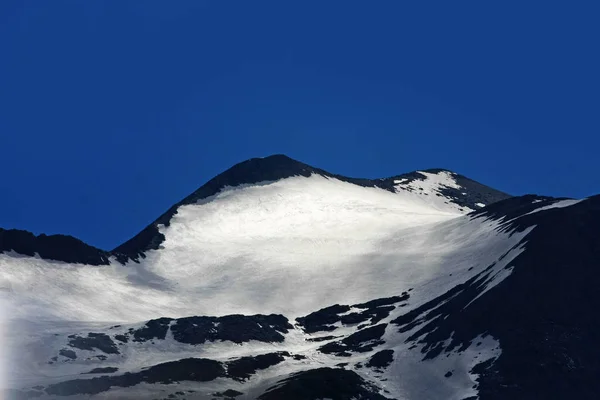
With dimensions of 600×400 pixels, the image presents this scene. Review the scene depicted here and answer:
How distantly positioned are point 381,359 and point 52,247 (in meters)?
66.9

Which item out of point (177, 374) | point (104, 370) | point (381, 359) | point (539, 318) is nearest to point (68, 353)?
point (104, 370)

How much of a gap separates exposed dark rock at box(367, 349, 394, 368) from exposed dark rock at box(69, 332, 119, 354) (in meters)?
32.1

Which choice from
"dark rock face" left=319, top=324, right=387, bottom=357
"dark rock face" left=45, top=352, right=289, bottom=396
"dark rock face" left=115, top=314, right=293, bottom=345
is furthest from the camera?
"dark rock face" left=115, top=314, right=293, bottom=345

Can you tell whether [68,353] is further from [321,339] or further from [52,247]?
[52,247]

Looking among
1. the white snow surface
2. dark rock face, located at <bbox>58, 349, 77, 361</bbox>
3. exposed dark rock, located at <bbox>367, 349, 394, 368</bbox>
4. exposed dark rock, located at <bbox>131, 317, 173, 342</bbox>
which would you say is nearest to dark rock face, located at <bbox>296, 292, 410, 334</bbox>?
the white snow surface

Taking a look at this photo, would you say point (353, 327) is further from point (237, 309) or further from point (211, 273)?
point (211, 273)

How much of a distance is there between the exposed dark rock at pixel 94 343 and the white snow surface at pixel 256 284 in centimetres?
203

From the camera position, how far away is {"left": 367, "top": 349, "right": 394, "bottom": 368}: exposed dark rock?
407 ft

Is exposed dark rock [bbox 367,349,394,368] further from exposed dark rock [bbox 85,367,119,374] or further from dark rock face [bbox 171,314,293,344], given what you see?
exposed dark rock [bbox 85,367,119,374]

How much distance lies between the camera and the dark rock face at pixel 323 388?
110 metres

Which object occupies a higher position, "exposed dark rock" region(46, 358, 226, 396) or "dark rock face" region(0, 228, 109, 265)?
"dark rock face" region(0, 228, 109, 265)

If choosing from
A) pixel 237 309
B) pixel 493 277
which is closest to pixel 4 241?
pixel 237 309

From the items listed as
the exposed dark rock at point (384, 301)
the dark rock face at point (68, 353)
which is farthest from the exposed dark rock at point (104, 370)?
the exposed dark rock at point (384, 301)

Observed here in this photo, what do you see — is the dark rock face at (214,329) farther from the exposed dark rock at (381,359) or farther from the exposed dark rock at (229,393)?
the exposed dark rock at (229,393)
